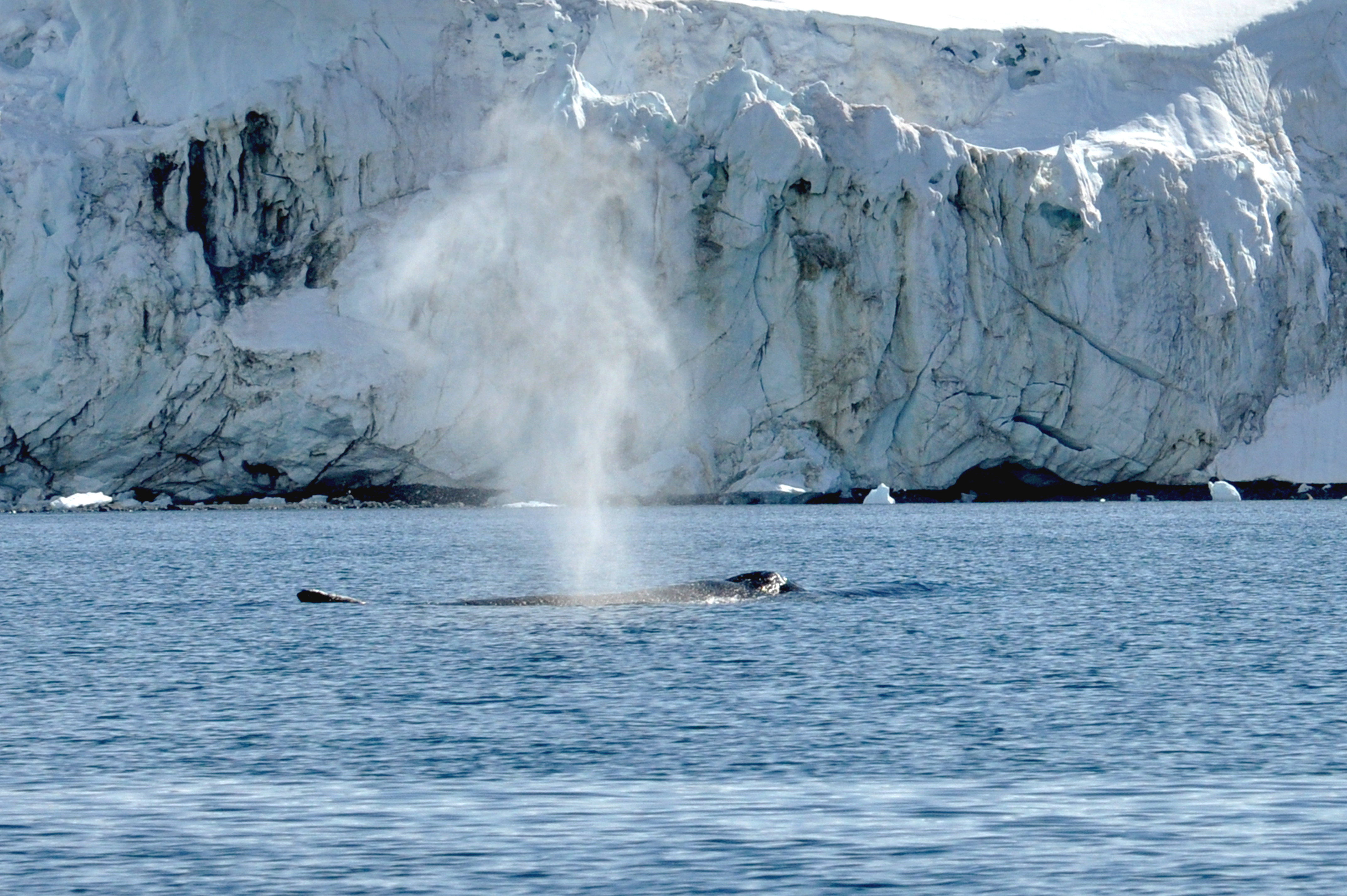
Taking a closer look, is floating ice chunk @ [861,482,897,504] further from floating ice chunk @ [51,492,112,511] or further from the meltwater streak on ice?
floating ice chunk @ [51,492,112,511]

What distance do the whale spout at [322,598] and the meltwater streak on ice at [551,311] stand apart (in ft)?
71.8

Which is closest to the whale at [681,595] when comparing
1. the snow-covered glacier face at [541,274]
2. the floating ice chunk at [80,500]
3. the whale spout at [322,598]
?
the whale spout at [322,598]

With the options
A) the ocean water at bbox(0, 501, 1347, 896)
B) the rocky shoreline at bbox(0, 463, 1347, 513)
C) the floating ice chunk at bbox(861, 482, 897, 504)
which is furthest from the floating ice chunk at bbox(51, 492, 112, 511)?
the floating ice chunk at bbox(861, 482, 897, 504)

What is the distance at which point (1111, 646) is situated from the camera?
18016 mm

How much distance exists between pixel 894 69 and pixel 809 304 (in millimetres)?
8647

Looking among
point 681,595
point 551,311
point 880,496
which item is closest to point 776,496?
point 880,496

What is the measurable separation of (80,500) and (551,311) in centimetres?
1298

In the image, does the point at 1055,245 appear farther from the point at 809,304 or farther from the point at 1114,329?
the point at 809,304

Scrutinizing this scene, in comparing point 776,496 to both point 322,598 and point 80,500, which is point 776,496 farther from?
point 322,598

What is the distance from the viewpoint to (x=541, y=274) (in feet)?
148

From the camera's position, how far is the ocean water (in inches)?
353

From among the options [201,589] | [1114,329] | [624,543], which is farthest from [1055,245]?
[201,589]

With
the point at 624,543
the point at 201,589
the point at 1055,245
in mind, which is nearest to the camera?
the point at 201,589

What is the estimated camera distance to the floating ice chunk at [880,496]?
4659cm
